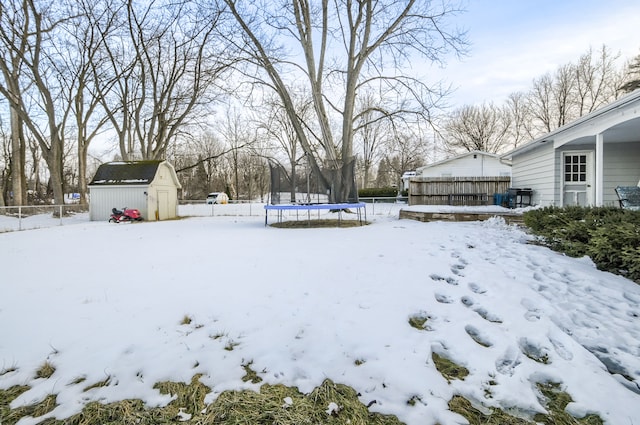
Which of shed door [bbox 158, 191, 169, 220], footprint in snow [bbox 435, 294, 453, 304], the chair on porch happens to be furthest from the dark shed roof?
the chair on porch

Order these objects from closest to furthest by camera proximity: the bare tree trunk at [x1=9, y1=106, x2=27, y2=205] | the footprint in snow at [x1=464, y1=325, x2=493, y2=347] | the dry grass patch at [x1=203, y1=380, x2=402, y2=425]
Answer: the dry grass patch at [x1=203, y1=380, x2=402, y2=425], the footprint in snow at [x1=464, y1=325, x2=493, y2=347], the bare tree trunk at [x1=9, y1=106, x2=27, y2=205]

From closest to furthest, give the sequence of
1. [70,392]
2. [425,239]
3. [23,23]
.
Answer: [70,392] < [425,239] < [23,23]

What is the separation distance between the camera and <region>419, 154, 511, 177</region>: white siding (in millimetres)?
21469

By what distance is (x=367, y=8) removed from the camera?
12.0 m

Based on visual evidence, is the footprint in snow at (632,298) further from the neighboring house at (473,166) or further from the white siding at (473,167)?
the white siding at (473,167)

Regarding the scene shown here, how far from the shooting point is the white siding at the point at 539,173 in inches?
376

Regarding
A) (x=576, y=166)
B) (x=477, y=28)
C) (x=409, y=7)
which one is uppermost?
(x=409, y=7)

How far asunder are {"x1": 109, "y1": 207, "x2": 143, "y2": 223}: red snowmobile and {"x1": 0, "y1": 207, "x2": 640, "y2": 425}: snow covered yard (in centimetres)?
1013

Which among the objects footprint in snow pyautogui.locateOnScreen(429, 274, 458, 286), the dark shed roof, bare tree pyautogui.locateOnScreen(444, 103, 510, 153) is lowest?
footprint in snow pyautogui.locateOnScreen(429, 274, 458, 286)

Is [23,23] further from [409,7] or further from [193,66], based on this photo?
[409,7]

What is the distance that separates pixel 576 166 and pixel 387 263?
29.1 ft

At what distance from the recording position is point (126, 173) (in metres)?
15.6

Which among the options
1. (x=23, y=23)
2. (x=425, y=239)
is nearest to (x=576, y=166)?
(x=425, y=239)

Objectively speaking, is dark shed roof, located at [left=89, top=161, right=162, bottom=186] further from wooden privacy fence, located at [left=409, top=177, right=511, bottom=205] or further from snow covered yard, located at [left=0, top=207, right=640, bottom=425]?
wooden privacy fence, located at [left=409, top=177, right=511, bottom=205]
